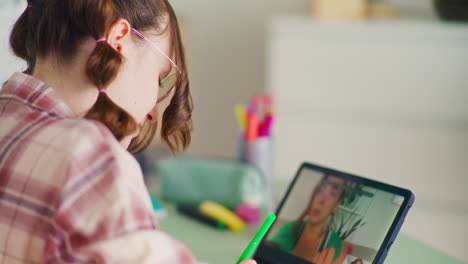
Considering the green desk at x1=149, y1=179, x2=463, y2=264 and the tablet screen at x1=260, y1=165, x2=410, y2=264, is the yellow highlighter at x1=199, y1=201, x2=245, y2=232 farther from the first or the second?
the tablet screen at x1=260, y1=165, x2=410, y2=264

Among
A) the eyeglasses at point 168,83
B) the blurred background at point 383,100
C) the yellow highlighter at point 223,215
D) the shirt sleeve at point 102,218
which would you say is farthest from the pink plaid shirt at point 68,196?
the blurred background at point 383,100

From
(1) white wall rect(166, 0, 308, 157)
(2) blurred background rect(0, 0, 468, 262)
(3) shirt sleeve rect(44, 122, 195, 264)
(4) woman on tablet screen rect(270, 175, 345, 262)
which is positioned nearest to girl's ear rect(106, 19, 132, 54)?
(3) shirt sleeve rect(44, 122, 195, 264)

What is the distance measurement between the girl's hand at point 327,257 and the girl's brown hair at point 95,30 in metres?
0.34

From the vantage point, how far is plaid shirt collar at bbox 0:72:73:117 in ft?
2.20

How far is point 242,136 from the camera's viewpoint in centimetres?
130

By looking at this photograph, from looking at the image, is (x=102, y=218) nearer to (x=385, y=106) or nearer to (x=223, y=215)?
(x=223, y=215)

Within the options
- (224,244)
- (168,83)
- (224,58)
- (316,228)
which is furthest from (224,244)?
(224,58)

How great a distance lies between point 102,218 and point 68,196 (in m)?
0.04

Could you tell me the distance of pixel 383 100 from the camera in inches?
74.8

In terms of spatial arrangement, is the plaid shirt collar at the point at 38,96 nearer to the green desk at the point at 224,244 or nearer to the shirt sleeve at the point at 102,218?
the shirt sleeve at the point at 102,218

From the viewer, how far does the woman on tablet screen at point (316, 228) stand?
87 cm

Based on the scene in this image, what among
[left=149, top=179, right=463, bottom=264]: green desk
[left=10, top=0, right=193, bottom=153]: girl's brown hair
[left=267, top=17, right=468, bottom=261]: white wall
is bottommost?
[left=149, top=179, right=463, bottom=264]: green desk

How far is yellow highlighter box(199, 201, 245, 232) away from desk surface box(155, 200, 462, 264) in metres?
0.02

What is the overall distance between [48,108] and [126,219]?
7.1 inches
